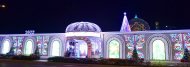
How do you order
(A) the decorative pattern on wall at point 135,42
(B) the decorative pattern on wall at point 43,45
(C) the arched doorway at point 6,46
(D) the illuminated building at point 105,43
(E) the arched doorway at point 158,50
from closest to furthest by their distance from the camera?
(D) the illuminated building at point 105,43 → (E) the arched doorway at point 158,50 → (A) the decorative pattern on wall at point 135,42 → (B) the decorative pattern on wall at point 43,45 → (C) the arched doorway at point 6,46

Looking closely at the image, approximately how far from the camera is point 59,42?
3538 cm

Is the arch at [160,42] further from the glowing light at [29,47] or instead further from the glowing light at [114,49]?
the glowing light at [29,47]

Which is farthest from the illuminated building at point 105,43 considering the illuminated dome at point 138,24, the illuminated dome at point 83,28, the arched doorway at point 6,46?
the illuminated dome at point 138,24

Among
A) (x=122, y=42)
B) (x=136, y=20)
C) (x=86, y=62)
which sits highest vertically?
(x=136, y=20)

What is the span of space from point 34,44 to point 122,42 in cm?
1483

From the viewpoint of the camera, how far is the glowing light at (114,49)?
32.7 meters

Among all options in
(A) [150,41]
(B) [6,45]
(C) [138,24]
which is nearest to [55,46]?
(B) [6,45]

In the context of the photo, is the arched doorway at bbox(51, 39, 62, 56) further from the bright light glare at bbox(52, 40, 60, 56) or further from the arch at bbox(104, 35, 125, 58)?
the arch at bbox(104, 35, 125, 58)

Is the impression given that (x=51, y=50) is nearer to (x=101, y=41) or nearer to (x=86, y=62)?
(x=101, y=41)

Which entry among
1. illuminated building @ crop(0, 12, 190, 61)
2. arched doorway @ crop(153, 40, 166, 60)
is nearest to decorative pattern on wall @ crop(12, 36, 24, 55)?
illuminated building @ crop(0, 12, 190, 61)

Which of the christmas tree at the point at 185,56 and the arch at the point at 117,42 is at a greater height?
the arch at the point at 117,42

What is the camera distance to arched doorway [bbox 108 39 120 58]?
3259cm

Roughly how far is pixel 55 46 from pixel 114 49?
9.65 meters

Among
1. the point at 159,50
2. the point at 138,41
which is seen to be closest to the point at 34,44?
the point at 138,41
